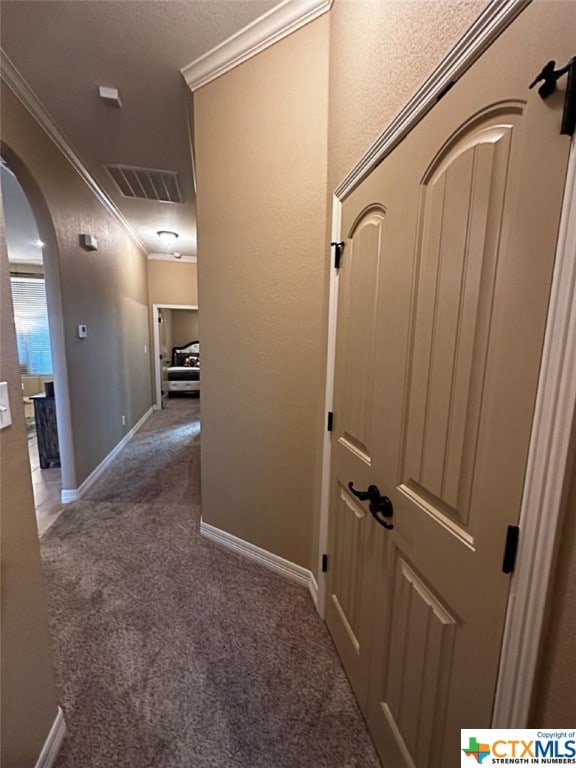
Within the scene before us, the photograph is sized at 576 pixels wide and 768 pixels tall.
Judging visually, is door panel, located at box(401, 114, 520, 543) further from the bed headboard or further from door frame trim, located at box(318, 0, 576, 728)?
the bed headboard

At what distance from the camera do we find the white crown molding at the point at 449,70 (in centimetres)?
61

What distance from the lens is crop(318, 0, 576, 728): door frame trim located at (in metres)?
0.51

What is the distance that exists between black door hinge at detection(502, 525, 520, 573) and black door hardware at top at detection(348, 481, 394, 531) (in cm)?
41

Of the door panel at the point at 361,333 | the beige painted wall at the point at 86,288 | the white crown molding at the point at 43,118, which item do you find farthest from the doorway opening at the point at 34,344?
the door panel at the point at 361,333

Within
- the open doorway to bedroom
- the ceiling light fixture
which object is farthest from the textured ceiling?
the open doorway to bedroom

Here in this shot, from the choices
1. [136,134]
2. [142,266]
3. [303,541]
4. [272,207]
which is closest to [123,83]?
[136,134]

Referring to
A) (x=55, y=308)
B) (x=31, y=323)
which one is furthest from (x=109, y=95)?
(x=31, y=323)

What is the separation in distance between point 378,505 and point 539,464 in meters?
0.60

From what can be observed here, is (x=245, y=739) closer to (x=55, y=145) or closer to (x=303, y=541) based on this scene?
(x=303, y=541)

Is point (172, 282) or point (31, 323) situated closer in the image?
point (172, 282)

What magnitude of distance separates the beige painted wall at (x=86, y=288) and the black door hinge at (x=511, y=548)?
3.13 meters

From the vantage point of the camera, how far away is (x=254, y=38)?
5.58 feet

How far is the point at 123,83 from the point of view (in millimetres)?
2066

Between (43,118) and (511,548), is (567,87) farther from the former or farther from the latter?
(43,118)
